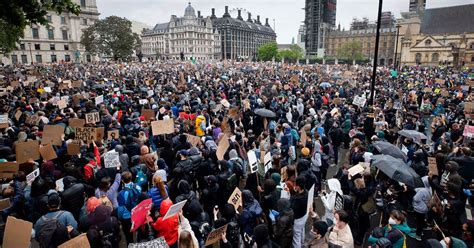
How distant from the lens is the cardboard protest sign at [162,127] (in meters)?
9.65

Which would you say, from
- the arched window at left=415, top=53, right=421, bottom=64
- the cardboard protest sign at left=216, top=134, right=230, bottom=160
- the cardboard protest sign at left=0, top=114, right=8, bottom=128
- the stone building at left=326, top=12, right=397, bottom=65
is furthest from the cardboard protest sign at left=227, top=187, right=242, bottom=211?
the stone building at left=326, top=12, right=397, bottom=65

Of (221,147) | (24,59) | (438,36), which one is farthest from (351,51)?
(221,147)

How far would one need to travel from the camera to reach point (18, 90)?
18453 millimetres

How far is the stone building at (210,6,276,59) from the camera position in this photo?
477ft

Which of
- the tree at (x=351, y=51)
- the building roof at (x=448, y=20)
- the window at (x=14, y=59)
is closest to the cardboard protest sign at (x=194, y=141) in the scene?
the window at (x=14, y=59)

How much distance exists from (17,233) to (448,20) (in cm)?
10284

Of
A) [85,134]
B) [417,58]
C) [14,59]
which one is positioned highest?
[417,58]

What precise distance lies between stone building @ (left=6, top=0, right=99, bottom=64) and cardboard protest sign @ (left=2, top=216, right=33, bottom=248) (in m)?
76.3

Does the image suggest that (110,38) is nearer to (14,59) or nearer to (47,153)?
(14,59)

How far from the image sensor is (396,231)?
14.1 feet

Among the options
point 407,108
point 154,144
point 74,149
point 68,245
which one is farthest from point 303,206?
point 407,108

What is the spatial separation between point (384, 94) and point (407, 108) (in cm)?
421

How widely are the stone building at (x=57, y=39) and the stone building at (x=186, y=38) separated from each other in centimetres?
4666

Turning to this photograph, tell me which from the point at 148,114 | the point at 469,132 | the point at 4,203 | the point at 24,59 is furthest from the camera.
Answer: the point at 24,59
